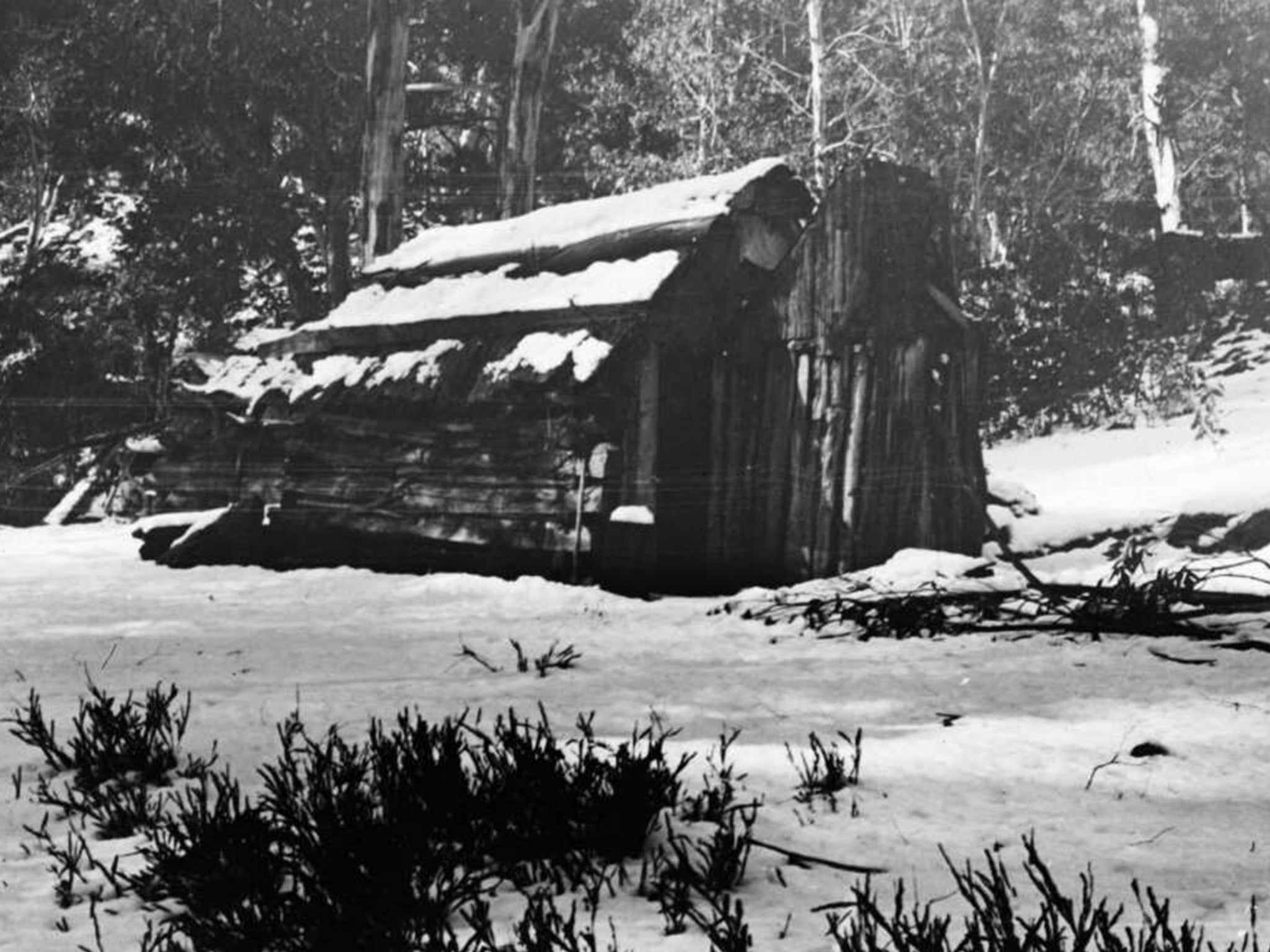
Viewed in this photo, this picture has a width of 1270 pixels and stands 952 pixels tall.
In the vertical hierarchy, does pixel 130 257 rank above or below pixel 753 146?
below

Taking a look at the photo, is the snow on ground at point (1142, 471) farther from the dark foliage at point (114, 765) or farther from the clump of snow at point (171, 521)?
the dark foliage at point (114, 765)

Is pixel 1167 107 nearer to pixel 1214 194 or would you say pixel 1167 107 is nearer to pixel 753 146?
pixel 1214 194

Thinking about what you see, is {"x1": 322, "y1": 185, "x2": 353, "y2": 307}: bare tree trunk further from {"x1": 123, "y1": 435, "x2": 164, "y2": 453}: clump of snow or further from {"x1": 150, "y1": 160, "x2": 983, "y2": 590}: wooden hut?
{"x1": 150, "y1": 160, "x2": 983, "y2": 590}: wooden hut

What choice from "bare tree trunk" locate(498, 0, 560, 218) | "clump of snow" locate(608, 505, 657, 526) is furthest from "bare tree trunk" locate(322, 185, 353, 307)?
"clump of snow" locate(608, 505, 657, 526)

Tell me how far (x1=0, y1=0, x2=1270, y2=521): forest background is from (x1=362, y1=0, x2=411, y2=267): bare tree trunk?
45cm

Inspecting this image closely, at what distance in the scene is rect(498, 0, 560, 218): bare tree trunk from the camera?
1903 cm

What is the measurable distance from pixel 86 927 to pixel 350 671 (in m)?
3.23

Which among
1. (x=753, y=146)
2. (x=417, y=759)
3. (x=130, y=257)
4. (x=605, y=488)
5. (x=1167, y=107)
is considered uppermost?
(x=1167, y=107)

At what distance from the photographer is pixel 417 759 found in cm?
340

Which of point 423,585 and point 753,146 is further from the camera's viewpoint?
point 753,146

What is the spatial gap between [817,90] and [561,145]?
604 cm

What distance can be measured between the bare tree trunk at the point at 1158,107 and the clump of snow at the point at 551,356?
21.4m

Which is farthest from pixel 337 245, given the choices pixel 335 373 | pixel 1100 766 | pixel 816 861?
pixel 816 861

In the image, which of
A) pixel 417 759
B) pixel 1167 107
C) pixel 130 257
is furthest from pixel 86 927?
pixel 1167 107
